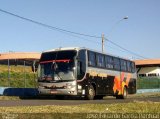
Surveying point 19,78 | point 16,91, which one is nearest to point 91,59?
point 16,91

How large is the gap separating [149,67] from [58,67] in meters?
64.7

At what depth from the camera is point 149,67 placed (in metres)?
88.4

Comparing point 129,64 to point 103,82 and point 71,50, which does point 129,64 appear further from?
point 71,50

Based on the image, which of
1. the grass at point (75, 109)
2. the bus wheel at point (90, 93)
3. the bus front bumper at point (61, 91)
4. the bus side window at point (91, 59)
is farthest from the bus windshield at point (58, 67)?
the grass at point (75, 109)

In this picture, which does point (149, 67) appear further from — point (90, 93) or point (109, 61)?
point (90, 93)

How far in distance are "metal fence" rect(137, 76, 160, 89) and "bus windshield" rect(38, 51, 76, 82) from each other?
28.8 metres

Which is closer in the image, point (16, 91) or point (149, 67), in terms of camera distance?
point (16, 91)

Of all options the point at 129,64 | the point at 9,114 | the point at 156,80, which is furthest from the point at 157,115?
the point at 156,80

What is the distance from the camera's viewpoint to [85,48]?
87.4 ft

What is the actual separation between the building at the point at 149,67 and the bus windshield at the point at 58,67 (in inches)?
2367

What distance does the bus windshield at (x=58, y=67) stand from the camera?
83.5ft

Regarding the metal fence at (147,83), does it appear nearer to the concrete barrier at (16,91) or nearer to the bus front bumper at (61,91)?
the concrete barrier at (16,91)

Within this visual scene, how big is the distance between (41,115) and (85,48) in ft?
49.5

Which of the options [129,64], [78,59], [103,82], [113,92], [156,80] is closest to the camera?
[78,59]
